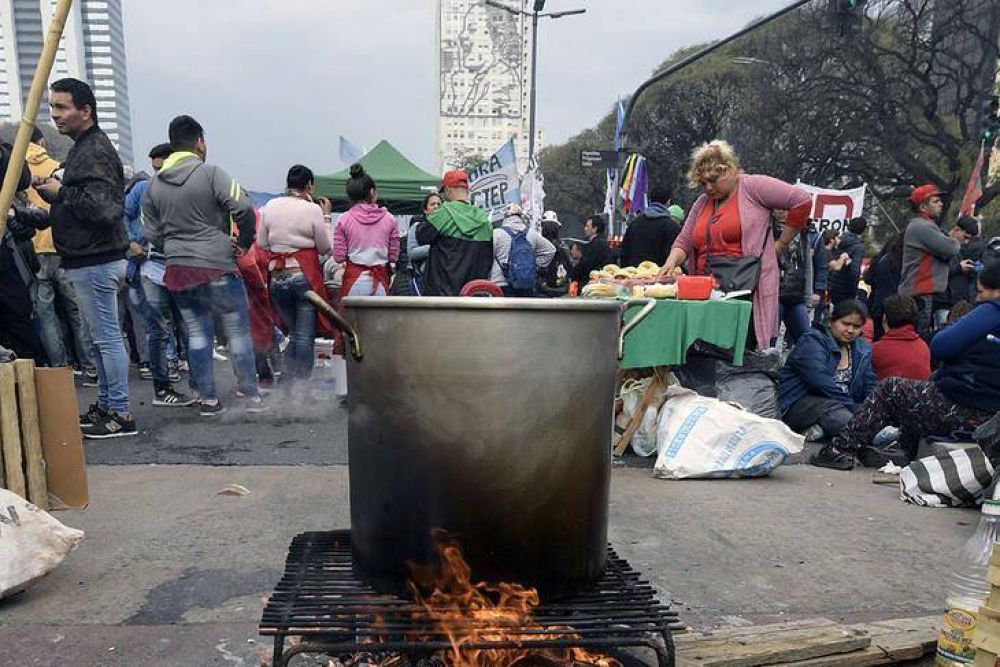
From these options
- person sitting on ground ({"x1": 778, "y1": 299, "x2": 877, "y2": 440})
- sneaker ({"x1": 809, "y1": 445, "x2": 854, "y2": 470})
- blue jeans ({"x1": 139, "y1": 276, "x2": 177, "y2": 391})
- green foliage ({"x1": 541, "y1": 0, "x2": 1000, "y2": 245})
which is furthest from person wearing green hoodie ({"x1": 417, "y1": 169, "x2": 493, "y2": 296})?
green foliage ({"x1": 541, "y1": 0, "x2": 1000, "y2": 245})

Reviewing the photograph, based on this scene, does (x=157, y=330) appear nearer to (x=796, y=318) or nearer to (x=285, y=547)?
(x=285, y=547)

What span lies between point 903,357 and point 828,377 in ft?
2.40

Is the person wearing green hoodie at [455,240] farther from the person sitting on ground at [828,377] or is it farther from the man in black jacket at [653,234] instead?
the person sitting on ground at [828,377]

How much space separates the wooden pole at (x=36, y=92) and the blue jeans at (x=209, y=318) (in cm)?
235

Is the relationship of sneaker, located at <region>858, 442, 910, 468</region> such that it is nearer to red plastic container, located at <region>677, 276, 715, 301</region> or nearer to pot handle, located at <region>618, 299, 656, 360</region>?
red plastic container, located at <region>677, 276, 715, 301</region>

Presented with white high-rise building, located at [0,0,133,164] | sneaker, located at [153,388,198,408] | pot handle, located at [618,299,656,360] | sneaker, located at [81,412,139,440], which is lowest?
sneaker, located at [153,388,198,408]

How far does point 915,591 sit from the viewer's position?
8.43 ft

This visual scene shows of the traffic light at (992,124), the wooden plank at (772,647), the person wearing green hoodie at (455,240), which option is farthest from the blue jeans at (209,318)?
the traffic light at (992,124)

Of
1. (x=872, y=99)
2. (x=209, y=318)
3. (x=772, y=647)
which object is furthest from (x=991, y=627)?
(x=872, y=99)

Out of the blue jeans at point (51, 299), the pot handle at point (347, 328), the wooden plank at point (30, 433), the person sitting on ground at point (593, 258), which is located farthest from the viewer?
the person sitting on ground at point (593, 258)

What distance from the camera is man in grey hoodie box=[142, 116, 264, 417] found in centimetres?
471

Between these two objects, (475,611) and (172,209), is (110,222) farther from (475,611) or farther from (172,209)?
(475,611)

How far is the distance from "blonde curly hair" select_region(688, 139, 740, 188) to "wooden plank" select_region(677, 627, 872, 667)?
326 centimetres

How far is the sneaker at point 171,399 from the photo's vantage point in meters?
5.64
